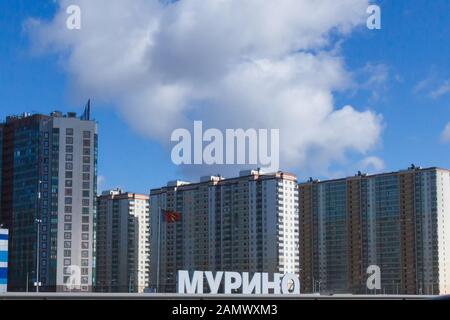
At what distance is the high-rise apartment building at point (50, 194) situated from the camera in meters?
4.00

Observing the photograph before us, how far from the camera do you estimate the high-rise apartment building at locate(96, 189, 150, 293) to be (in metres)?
3.95

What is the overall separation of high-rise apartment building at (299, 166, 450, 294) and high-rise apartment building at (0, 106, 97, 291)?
122 cm

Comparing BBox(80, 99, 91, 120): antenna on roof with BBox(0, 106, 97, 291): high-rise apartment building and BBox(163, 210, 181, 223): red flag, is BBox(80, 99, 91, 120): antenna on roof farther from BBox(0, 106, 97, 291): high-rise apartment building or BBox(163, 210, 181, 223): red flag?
BBox(163, 210, 181, 223): red flag

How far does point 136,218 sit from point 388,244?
147 centimetres

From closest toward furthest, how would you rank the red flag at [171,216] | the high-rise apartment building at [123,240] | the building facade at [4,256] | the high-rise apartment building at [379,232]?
the building facade at [4,256] → the high-rise apartment building at [123,240] → the high-rise apartment building at [379,232] → the red flag at [171,216]

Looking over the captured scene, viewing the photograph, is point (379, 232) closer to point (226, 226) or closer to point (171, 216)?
point (226, 226)

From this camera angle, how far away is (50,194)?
4160 millimetres

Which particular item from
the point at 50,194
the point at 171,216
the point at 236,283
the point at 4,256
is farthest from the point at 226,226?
the point at 4,256

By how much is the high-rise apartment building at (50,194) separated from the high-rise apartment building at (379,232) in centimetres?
122

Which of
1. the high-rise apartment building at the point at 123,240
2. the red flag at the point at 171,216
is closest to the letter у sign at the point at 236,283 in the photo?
the high-rise apartment building at the point at 123,240

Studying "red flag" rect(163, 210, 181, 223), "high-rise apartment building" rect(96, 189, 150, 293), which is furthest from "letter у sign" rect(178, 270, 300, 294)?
"red flag" rect(163, 210, 181, 223)

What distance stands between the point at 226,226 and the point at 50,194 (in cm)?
103

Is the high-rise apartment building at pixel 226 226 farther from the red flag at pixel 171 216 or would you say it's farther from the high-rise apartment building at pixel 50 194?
the high-rise apartment building at pixel 50 194
